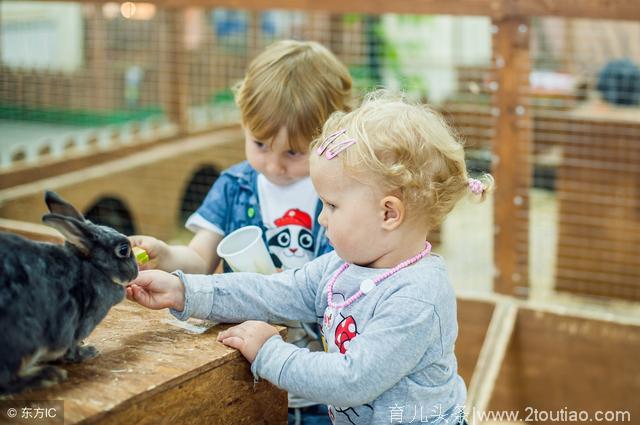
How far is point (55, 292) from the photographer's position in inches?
43.8

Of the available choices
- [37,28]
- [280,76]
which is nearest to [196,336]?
[280,76]

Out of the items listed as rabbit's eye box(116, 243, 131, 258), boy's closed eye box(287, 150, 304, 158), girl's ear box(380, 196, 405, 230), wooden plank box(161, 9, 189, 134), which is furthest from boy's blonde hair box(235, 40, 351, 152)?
wooden plank box(161, 9, 189, 134)

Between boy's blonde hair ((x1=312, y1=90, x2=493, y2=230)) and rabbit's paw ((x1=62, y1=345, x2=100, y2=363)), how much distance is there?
44cm

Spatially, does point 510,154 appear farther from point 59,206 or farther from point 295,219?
point 59,206

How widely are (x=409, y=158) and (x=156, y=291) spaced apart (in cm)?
45

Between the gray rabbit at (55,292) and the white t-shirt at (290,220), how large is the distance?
21.6 inches

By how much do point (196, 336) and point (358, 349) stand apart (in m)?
0.28

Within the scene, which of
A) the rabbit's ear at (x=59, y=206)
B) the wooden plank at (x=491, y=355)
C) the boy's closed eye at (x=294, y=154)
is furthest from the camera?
the wooden plank at (x=491, y=355)

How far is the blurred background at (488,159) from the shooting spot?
9.05 feet

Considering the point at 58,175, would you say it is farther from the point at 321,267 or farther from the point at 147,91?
the point at 321,267

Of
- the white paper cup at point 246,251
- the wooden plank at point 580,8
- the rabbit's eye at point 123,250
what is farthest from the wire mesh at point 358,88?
→ the rabbit's eye at point 123,250

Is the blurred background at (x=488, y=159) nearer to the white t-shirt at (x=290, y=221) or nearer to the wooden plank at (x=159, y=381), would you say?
the white t-shirt at (x=290, y=221)

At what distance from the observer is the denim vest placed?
1809mm

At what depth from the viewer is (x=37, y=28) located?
777 cm
